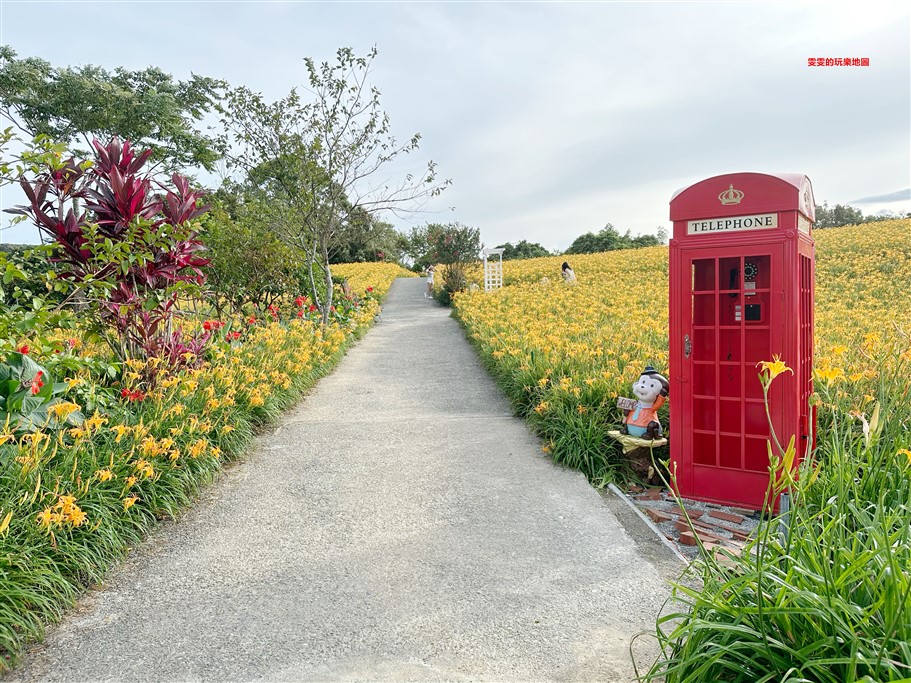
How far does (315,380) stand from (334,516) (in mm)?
4751

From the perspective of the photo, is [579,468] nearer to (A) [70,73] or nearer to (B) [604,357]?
(B) [604,357]

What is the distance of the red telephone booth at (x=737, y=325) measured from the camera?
4.46m

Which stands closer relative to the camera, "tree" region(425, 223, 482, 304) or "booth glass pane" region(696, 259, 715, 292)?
"booth glass pane" region(696, 259, 715, 292)

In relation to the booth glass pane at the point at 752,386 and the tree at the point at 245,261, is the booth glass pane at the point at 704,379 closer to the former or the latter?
the booth glass pane at the point at 752,386

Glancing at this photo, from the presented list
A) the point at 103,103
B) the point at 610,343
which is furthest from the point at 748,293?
the point at 103,103

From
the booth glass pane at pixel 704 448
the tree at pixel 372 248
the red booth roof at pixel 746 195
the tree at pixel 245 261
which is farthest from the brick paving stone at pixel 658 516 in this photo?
the tree at pixel 372 248

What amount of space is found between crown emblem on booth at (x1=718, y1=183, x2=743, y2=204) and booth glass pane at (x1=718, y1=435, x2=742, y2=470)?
6.17 ft

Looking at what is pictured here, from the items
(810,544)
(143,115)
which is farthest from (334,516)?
(143,115)

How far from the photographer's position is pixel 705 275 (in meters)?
5.18

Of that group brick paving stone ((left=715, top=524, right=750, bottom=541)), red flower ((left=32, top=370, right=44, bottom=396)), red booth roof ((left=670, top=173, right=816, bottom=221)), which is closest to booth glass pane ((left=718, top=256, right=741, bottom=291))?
red booth roof ((left=670, top=173, right=816, bottom=221))

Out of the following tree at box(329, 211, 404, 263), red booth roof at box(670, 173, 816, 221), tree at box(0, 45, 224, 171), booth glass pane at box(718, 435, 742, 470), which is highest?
tree at box(0, 45, 224, 171)

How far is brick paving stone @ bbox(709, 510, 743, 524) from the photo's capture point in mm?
4582

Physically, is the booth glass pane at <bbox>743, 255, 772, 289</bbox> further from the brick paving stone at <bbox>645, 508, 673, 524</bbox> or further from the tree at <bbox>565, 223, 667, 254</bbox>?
the tree at <bbox>565, 223, 667, 254</bbox>

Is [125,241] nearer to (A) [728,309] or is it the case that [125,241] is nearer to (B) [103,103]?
(A) [728,309]
